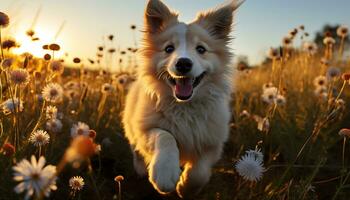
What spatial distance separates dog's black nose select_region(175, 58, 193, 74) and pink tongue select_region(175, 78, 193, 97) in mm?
236

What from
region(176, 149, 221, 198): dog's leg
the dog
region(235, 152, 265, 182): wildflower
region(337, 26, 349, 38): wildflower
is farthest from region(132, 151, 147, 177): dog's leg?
region(337, 26, 349, 38): wildflower

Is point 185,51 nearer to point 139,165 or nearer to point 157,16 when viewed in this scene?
point 157,16

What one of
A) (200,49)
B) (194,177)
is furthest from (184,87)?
(194,177)

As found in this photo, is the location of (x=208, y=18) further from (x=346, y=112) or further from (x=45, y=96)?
(x=346, y=112)

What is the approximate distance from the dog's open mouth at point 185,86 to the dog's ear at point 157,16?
0.75m

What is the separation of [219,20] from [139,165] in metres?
1.58

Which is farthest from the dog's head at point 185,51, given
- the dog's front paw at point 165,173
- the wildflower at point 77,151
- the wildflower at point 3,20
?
the wildflower at point 77,151

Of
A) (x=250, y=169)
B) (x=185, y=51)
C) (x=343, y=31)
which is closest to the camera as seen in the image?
(x=250, y=169)

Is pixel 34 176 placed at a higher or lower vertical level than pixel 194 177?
higher

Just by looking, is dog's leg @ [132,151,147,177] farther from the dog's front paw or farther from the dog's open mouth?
the dog's front paw

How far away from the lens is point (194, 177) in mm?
3631

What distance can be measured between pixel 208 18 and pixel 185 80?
0.86m

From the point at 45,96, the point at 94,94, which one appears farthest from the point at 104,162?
the point at 94,94

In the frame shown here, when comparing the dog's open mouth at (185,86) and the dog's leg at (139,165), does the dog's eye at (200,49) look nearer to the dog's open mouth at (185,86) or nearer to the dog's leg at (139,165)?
the dog's open mouth at (185,86)
